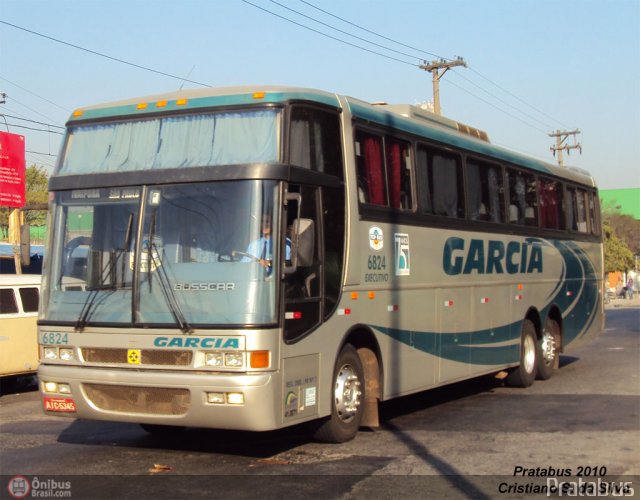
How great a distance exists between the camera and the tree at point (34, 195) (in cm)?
4991

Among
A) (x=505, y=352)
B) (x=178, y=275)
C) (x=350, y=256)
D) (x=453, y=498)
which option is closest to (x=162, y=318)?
(x=178, y=275)

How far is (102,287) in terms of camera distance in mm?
8891

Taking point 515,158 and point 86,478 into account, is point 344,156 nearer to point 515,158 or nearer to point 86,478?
point 86,478

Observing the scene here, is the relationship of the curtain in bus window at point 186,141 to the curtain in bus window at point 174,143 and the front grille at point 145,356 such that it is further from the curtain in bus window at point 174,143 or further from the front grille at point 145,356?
the front grille at point 145,356

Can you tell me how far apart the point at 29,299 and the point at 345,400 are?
798cm

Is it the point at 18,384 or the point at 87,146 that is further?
the point at 18,384

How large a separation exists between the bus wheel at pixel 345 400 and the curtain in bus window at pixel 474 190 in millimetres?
4031

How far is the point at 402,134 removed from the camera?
1123 cm

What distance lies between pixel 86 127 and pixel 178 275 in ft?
7.17

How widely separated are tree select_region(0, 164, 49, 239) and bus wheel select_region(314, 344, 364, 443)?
41.4 meters

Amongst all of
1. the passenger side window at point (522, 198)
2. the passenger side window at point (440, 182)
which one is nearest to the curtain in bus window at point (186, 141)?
the passenger side window at point (440, 182)

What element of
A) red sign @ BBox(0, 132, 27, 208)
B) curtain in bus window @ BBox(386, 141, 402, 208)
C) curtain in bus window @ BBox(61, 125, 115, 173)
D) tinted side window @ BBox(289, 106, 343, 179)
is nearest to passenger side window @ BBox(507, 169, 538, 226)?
curtain in bus window @ BBox(386, 141, 402, 208)

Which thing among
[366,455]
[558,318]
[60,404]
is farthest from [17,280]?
[558,318]

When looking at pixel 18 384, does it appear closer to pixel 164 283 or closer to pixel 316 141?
pixel 164 283
